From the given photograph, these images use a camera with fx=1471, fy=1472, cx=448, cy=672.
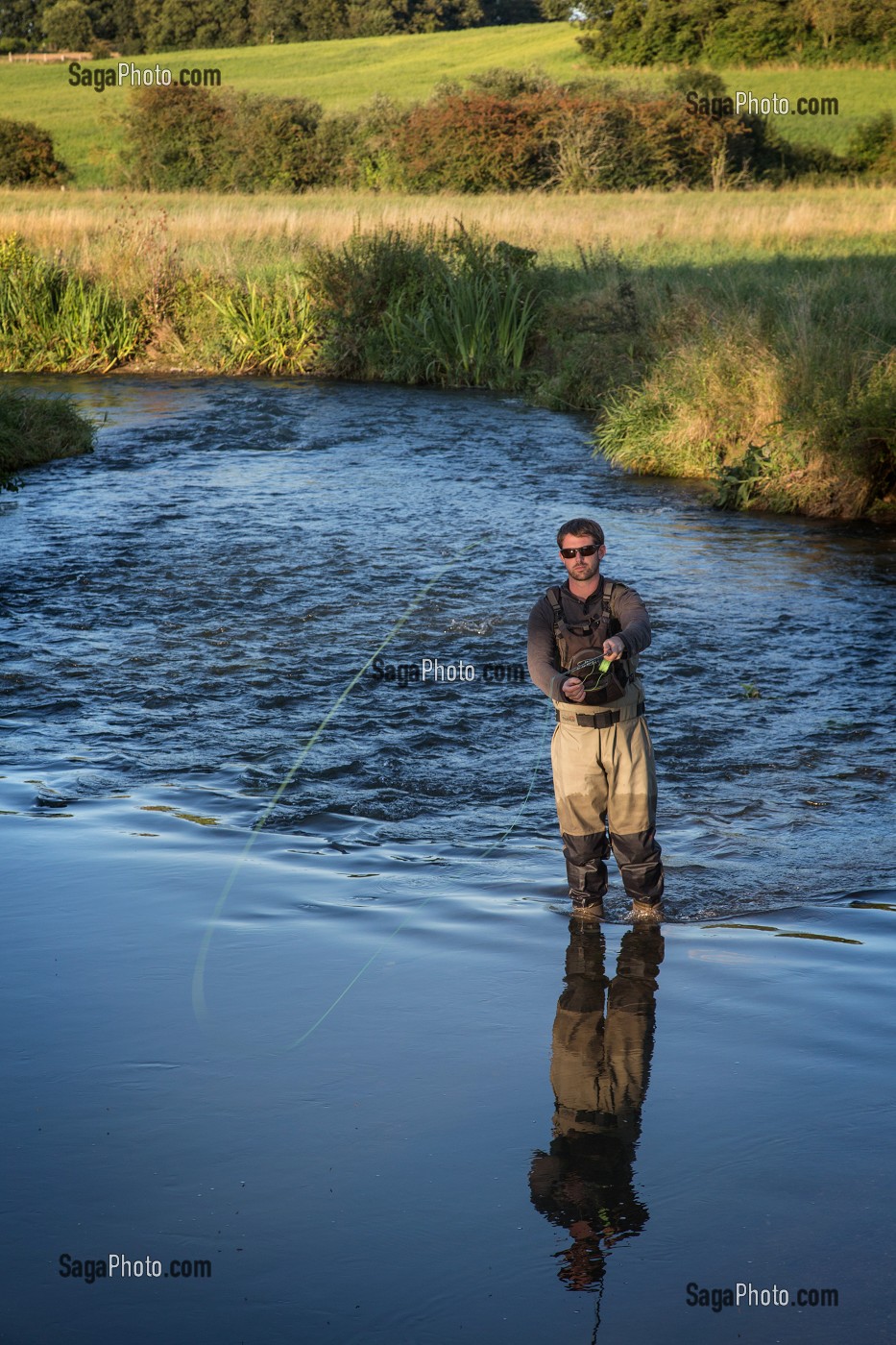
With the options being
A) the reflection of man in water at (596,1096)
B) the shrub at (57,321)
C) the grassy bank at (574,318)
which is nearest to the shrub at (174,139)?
the grassy bank at (574,318)

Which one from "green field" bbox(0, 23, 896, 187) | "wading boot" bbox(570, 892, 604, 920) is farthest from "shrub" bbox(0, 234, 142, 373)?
"green field" bbox(0, 23, 896, 187)

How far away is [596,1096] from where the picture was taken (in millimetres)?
4336

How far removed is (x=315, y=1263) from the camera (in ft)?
11.6

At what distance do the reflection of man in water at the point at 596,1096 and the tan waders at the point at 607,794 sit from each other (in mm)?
214

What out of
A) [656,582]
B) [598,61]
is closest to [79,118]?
[598,61]

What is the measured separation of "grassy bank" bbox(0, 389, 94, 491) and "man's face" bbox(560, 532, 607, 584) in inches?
451

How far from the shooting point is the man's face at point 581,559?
5277 millimetres

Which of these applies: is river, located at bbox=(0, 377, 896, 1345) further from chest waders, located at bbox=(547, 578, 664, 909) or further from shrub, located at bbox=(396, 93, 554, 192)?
shrub, located at bbox=(396, 93, 554, 192)

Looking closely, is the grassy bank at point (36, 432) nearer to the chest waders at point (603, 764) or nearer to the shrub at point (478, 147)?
the chest waders at point (603, 764)

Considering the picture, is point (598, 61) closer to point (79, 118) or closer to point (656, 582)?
point (79, 118)

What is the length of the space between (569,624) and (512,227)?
23.4m

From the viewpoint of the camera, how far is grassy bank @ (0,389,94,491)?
52.8 feet

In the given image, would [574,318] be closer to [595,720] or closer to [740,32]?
[595,720]

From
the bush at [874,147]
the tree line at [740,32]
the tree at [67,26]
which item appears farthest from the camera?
the tree at [67,26]
